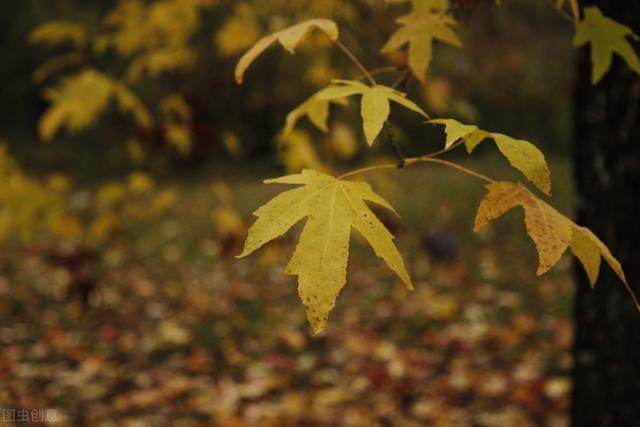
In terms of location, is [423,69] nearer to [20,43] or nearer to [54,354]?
[54,354]

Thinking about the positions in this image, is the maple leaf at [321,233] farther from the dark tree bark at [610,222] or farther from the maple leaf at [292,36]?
the dark tree bark at [610,222]

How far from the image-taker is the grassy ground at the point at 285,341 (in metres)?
3.33

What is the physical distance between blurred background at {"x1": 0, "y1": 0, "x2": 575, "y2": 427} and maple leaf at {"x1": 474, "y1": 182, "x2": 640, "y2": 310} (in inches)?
20.7

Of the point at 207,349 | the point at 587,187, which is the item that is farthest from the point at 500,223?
the point at 587,187

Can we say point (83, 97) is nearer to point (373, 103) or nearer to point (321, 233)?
point (373, 103)

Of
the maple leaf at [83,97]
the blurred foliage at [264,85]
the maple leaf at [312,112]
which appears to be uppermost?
the blurred foliage at [264,85]

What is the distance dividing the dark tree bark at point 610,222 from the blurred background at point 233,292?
1.35 feet

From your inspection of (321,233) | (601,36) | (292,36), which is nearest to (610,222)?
(601,36)

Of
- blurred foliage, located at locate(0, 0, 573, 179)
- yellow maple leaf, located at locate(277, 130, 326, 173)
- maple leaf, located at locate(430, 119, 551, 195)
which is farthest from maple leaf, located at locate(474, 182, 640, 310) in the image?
blurred foliage, located at locate(0, 0, 573, 179)

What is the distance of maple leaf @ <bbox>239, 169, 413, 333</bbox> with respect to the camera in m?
0.86

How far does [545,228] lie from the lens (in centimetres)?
94

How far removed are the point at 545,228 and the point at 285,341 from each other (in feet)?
11.3

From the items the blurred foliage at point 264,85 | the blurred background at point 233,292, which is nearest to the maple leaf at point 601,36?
the blurred background at point 233,292

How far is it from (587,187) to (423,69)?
3.18ft
